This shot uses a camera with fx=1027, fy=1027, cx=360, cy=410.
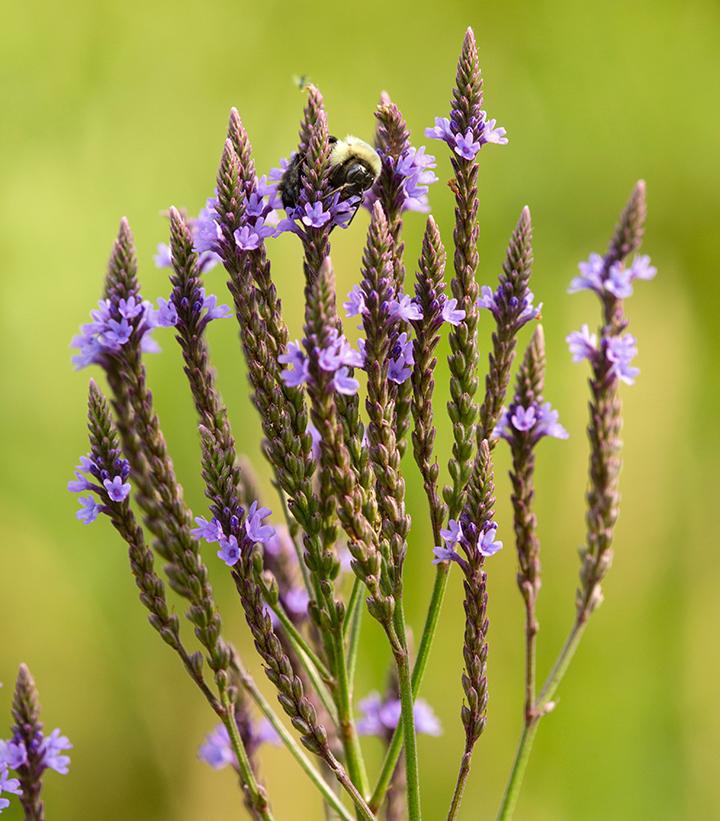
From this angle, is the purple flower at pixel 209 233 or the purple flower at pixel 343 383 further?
the purple flower at pixel 209 233

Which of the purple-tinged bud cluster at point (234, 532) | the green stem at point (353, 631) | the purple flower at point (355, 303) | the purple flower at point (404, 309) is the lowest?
the green stem at point (353, 631)

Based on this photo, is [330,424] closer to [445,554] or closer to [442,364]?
[445,554]

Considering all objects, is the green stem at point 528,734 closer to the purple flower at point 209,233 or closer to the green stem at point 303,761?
the green stem at point 303,761

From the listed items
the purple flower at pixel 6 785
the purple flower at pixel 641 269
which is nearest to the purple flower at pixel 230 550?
the purple flower at pixel 6 785

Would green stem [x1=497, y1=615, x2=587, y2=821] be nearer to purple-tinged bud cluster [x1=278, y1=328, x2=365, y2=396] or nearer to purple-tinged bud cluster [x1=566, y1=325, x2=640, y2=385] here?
purple-tinged bud cluster [x1=566, y1=325, x2=640, y2=385]

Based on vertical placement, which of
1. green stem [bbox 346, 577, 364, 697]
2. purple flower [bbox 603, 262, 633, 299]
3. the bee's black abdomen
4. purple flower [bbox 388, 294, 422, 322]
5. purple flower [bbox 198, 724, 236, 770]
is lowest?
purple flower [bbox 198, 724, 236, 770]

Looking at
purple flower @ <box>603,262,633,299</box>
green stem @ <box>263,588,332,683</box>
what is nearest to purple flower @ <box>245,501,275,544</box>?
green stem @ <box>263,588,332,683</box>
